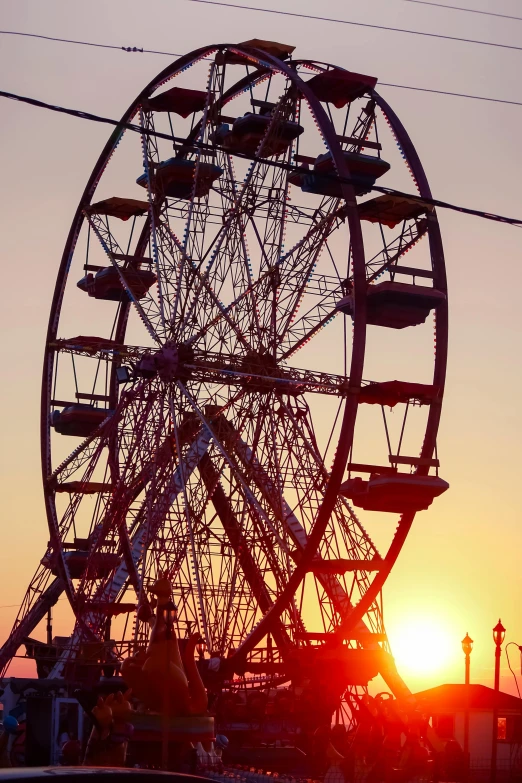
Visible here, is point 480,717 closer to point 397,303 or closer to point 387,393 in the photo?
point 387,393

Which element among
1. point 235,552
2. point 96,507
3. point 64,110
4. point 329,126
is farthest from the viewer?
point 96,507

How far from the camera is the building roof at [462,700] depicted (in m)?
38.1

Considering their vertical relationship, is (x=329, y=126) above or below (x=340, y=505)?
above

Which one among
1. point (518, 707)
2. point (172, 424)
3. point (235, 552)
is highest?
point (172, 424)

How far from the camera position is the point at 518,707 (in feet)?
124

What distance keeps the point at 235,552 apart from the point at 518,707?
27.7 feet

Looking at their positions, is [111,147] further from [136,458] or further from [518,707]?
[518,707]

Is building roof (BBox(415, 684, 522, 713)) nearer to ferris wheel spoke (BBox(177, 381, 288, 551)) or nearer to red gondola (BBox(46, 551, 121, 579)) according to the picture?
ferris wheel spoke (BBox(177, 381, 288, 551))

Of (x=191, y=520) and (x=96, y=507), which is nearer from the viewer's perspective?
(x=191, y=520)

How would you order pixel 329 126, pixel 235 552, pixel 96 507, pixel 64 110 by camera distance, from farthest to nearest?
1. pixel 96 507
2. pixel 235 552
3. pixel 329 126
4. pixel 64 110

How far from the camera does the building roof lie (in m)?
38.1

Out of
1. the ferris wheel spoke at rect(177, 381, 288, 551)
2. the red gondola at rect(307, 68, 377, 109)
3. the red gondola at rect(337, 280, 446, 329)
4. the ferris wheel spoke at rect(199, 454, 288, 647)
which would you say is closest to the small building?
the ferris wheel spoke at rect(199, 454, 288, 647)

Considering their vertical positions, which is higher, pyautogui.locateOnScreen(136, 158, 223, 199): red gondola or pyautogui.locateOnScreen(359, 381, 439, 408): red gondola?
pyautogui.locateOnScreen(136, 158, 223, 199): red gondola

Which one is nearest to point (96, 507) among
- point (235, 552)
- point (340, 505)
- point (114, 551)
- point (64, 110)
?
point (114, 551)
